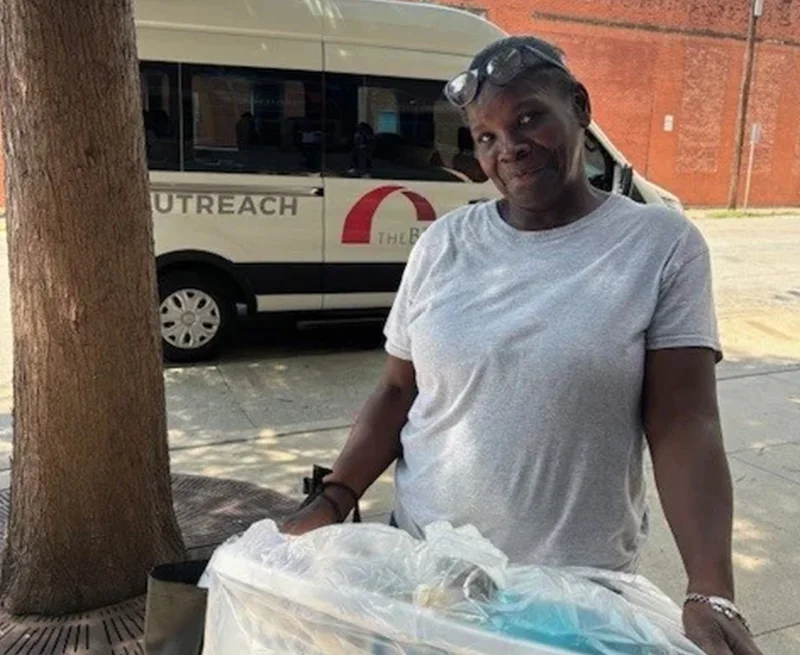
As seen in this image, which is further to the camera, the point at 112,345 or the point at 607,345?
the point at 112,345

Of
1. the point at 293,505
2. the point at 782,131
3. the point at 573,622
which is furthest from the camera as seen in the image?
the point at 782,131

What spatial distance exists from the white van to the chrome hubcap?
1 cm

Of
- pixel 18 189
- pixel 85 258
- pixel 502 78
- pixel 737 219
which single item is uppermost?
pixel 502 78

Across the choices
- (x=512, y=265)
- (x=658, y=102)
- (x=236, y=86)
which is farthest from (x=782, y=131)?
(x=512, y=265)

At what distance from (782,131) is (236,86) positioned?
67.4 feet

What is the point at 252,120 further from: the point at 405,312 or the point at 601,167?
the point at 405,312

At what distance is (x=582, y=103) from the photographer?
1.55m

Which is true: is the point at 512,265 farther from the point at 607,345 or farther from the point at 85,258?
the point at 85,258

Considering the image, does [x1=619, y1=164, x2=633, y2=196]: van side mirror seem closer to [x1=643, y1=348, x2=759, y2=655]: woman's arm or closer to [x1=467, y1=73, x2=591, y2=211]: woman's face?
[x1=467, y1=73, x2=591, y2=211]: woman's face

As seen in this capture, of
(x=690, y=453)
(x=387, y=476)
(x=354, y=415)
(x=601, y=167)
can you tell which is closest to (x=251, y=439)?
(x=354, y=415)

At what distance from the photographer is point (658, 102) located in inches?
829

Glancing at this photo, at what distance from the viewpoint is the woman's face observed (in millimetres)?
1476

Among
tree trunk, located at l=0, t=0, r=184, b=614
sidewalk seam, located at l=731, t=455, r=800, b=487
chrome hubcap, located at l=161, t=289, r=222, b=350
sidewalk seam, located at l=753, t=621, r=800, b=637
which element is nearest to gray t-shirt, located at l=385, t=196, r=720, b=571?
tree trunk, located at l=0, t=0, r=184, b=614

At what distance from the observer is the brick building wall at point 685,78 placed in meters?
20.2
